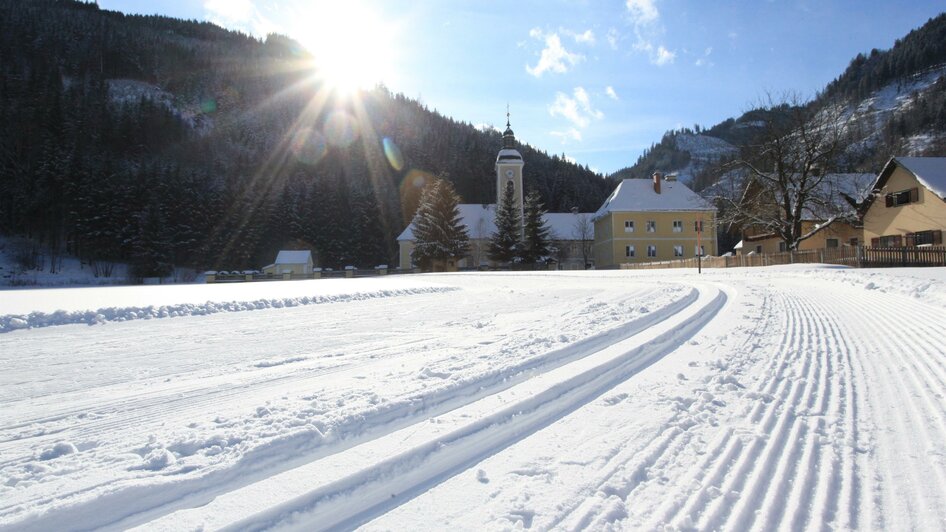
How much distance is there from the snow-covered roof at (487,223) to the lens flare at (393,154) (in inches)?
1785

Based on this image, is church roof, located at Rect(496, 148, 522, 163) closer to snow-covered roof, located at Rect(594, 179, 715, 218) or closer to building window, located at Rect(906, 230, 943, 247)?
snow-covered roof, located at Rect(594, 179, 715, 218)

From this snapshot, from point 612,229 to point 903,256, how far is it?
3136 cm

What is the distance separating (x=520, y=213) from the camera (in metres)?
61.5

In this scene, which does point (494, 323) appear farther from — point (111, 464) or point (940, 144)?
point (940, 144)

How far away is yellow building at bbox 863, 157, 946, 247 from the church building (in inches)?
1151

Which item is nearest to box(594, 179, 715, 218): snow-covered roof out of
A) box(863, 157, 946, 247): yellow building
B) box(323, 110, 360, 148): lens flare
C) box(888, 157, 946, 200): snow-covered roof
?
box(863, 157, 946, 247): yellow building

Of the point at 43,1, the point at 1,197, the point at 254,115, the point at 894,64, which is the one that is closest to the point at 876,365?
the point at 1,197

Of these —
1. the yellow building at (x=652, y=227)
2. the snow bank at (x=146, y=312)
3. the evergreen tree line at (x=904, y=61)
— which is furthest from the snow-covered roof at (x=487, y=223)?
the evergreen tree line at (x=904, y=61)

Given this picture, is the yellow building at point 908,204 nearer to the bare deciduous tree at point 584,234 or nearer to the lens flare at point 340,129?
the bare deciduous tree at point 584,234

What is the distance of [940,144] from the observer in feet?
277

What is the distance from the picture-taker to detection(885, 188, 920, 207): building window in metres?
31.7

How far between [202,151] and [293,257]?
196 ft

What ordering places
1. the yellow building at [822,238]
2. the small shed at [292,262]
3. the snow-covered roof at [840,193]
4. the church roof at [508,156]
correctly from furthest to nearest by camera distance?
the church roof at [508,156] → the small shed at [292,262] → the yellow building at [822,238] → the snow-covered roof at [840,193]

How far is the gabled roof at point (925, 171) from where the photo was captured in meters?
29.6
